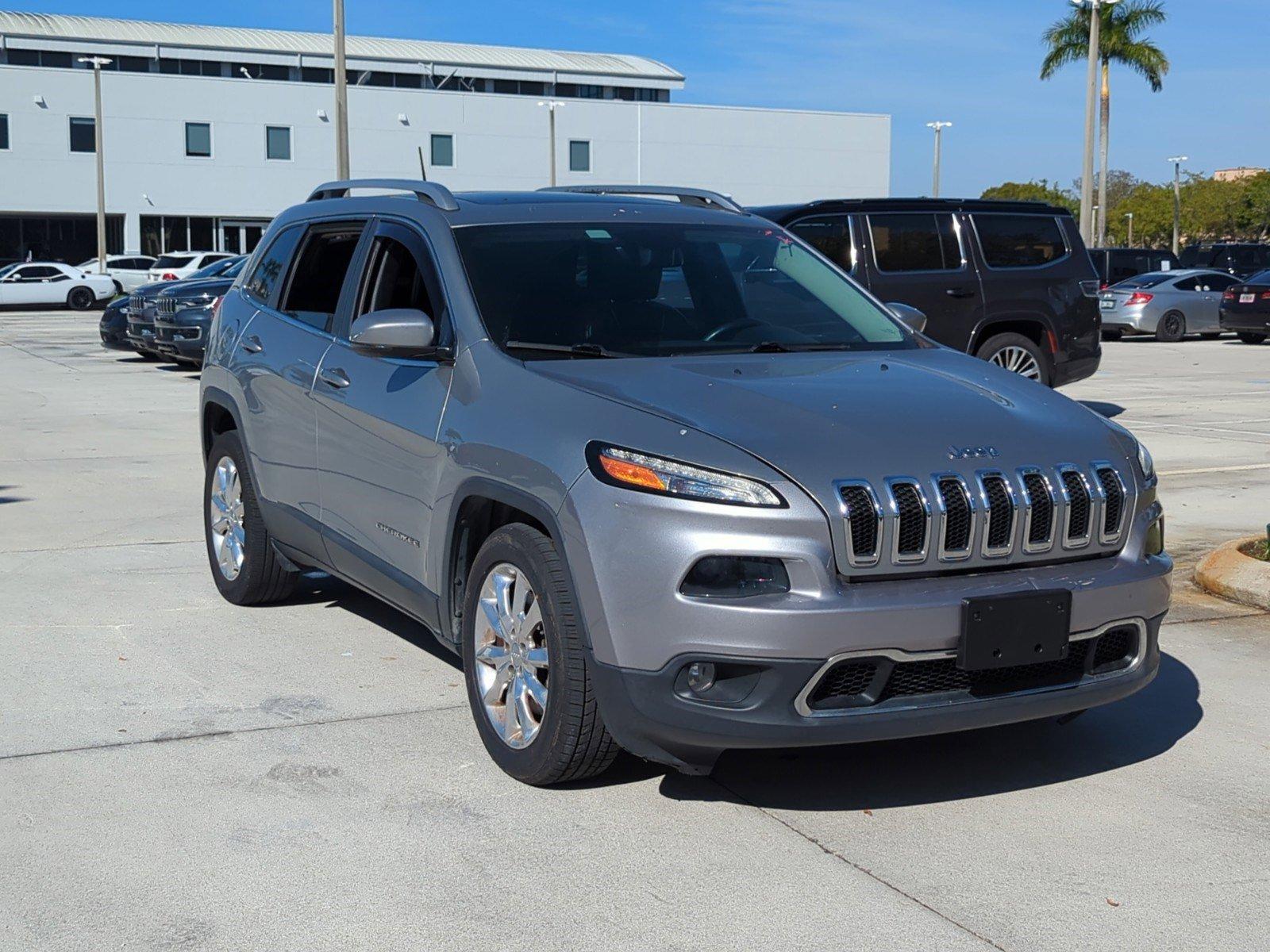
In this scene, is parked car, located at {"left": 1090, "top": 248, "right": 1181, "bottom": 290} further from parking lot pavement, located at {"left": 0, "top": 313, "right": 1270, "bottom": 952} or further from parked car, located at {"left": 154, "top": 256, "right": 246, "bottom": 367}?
parking lot pavement, located at {"left": 0, "top": 313, "right": 1270, "bottom": 952}

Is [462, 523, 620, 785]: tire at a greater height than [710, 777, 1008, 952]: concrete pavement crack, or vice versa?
[462, 523, 620, 785]: tire

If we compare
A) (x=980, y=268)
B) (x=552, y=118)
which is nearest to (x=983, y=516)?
(x=980, y=268)

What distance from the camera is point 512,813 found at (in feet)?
14.3

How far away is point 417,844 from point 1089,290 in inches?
443

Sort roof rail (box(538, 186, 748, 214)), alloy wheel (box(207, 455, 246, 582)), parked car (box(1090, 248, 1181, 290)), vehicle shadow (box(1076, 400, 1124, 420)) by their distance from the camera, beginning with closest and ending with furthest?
1. roof rail (box(538, 186, 748, 214))
2. alloy wheel (box(207, 455, 246, 582))
3. vehicle shadow (box(1076, 400, 1124, 420))
4. parked car (box(1090, 248, 1181, 290))

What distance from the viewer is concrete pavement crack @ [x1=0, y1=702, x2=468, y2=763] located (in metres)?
4.85

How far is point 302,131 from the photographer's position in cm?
6284

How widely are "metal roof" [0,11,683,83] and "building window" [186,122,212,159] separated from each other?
898 cm

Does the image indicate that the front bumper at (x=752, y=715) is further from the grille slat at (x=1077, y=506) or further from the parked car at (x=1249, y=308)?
the parked car at (x=1249, y=308)

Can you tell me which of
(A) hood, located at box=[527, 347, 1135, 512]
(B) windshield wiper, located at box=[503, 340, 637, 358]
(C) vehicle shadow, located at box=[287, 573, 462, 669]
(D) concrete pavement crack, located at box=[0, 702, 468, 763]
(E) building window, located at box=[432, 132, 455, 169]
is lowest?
(D) concrete pavement crack, located at box=[0, 702, 468, 763]

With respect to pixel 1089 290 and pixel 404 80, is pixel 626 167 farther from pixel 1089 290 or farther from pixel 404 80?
pixel 1089 290

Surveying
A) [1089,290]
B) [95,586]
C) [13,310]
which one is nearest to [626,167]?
[13,310]

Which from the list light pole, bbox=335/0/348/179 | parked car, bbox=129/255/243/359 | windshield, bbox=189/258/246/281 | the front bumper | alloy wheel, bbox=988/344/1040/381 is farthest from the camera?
light pole, bbox=335/0/348/179

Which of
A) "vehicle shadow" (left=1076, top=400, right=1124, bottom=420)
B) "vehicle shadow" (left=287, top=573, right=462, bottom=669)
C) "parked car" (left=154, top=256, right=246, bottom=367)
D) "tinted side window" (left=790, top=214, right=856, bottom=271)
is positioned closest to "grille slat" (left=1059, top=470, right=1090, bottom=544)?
Result: "vehicle shadow" (left=287, top=573, right=462, bottom=669)
